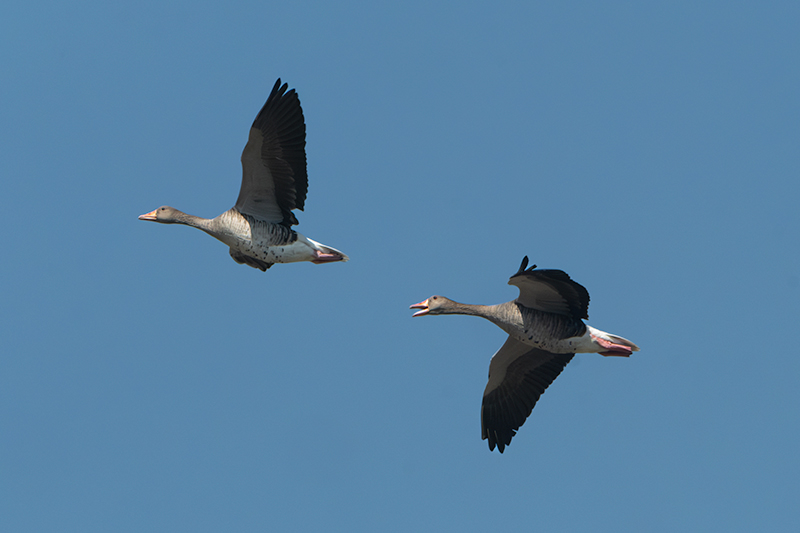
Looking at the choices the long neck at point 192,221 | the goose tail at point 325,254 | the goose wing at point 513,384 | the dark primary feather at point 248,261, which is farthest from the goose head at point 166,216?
the goose wing at point 513,384

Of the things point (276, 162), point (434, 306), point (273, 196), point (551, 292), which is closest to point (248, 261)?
point (273, 196)

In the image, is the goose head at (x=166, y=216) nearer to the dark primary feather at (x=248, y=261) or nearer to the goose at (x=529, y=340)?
the dark primary feather at (x=248, y=261)

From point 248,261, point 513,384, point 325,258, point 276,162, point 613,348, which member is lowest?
point 513,384

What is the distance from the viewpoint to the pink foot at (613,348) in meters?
18.4

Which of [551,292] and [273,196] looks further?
[273,196]

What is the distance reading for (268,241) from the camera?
19266 mm

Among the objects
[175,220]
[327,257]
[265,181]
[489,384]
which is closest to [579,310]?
[489,384]

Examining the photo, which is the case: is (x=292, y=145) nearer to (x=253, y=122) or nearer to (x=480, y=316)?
(x=253, y=122)

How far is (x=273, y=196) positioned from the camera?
1933 cm

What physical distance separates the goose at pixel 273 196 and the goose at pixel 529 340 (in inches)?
101

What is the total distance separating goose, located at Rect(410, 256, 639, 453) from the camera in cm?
1786

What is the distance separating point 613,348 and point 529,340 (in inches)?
58.4

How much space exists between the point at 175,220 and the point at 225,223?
3.86 feet

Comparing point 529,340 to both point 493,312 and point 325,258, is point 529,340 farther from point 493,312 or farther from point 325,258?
point 325,258
